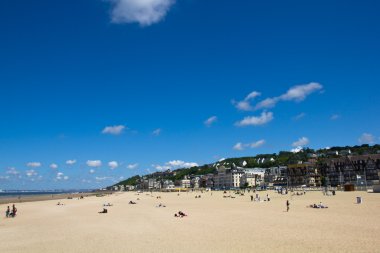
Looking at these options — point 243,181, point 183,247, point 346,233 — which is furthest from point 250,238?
point 243,181

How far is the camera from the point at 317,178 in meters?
142

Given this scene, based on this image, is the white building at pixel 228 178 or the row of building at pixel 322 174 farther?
the white building at pixel 228 178

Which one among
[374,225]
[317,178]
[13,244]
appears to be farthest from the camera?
[317,178]

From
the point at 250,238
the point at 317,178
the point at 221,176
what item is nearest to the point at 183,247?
the point at 250,238

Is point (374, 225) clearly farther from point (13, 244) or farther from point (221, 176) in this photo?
point (221, 176)

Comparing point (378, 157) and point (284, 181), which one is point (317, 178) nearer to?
point (284, 181)

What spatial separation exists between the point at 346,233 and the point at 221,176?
173m

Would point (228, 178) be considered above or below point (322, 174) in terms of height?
below

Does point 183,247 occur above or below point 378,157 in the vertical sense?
below

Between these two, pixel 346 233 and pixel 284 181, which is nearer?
pixel 346 233

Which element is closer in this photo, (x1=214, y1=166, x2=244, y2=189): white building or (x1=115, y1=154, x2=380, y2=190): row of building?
(x1=115, y1=154, x2=380, y2=190): row of building

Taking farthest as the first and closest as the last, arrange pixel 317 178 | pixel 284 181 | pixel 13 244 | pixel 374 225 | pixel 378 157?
pixel 284 181 < pixel 317 178 < pixel 378 157 < pixel 374 225 < pixel 13 244

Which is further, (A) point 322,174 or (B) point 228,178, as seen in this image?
(B) point 228,178

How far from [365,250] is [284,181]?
465 feet
